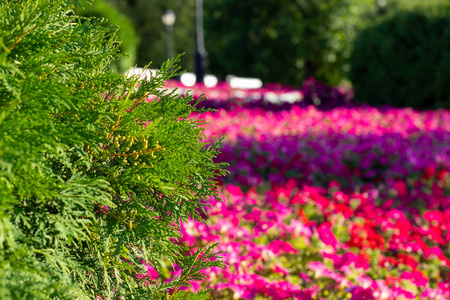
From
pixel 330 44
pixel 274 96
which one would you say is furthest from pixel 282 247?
pixel 330 44

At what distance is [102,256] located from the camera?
1485 mm

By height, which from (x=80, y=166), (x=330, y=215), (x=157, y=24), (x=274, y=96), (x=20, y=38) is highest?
→ (x=20, y=38)

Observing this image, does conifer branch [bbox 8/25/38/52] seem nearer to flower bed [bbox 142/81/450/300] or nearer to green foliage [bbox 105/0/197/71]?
flower bed [bbox 142/81/450/300]

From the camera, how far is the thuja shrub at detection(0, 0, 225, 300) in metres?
1.22

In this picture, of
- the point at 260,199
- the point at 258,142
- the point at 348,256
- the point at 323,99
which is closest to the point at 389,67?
the point at 323,99

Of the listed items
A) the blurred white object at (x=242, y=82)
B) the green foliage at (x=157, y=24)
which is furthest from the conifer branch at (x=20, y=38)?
the green foliage at (x=157, y=24)

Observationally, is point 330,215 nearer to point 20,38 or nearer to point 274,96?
point 20,38

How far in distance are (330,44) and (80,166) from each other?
58.2 feet

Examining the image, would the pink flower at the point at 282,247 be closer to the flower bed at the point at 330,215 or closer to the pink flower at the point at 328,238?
the flower bed at the point at 330,215

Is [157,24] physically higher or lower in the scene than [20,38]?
lower

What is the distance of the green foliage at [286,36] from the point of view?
60.1ft

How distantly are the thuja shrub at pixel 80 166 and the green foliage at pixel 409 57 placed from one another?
11.3 m

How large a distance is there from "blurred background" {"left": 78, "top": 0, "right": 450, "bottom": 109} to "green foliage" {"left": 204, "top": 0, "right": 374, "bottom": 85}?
0.03 m

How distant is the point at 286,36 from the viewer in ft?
59.6
